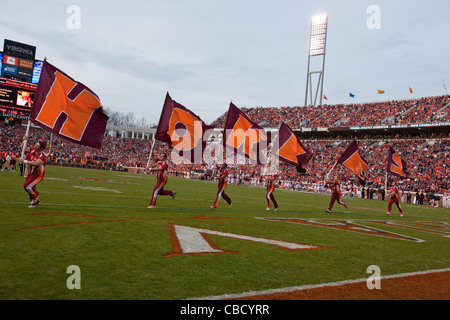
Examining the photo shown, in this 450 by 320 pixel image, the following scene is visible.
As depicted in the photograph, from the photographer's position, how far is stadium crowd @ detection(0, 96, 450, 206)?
41.1 m

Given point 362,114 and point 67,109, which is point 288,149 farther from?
point 362,114

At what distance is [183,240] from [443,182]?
39.4m

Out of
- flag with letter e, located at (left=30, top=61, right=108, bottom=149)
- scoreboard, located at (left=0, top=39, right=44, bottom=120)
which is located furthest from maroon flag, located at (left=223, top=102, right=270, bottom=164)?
scoreboard, located at (left=0, top=39, right=44, bottom=120)

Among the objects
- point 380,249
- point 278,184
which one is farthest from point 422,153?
point 380,249

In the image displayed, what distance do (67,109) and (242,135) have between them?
23.7 feet

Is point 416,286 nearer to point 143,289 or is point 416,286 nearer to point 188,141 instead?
point 143,289

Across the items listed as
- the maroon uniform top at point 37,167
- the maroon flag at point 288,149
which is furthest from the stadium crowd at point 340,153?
the maroon uniform top at point 37,167

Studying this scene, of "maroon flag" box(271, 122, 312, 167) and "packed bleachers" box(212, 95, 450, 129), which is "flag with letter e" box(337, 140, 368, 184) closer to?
"maroon flag" box(271, 122, 312, 167)

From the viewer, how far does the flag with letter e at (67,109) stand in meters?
9.55

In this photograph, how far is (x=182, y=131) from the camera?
14.9 m

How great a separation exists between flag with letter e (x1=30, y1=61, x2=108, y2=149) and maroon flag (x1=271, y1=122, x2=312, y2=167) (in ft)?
26.4

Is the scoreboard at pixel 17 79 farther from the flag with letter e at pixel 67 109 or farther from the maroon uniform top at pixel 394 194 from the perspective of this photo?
the maroon uniform top at pixel 394 194

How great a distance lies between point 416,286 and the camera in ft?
16.6

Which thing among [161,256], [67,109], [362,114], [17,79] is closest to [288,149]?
[67,109]
